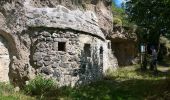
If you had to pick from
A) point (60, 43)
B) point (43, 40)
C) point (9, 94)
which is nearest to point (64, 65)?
point (60, 43)

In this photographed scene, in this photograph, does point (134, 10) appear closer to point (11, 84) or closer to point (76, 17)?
point (76, 17)

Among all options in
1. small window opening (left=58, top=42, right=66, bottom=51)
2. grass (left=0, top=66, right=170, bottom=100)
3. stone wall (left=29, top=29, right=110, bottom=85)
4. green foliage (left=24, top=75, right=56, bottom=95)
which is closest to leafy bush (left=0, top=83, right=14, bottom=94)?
grass (left=0, top=66, right=170, bottom=100)

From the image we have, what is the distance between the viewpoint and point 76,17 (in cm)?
1370

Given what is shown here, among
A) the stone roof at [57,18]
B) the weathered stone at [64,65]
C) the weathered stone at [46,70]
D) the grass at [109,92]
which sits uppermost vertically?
the stone roof at [57,18]

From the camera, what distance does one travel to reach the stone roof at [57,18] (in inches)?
509

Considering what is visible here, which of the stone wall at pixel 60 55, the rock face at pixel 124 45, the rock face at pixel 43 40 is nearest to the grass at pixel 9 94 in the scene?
the rock face at pixel 43 40

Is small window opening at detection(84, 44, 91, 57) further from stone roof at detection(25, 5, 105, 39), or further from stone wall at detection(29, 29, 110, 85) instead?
stone roof at detection(25, 5, 105, 39)

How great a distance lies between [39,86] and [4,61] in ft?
Result: 6.10

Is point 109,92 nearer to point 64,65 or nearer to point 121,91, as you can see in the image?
point 121,91

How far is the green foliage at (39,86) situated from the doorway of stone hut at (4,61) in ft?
3.81

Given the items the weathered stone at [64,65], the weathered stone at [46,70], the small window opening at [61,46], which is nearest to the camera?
the weathered stone at [46,70]

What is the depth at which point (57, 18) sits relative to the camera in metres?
13.1

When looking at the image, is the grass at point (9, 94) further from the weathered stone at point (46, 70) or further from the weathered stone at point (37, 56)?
the weathered stone at point (37, 56)

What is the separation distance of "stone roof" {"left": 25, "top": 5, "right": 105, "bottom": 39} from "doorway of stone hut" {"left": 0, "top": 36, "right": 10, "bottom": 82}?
4.06 feet
